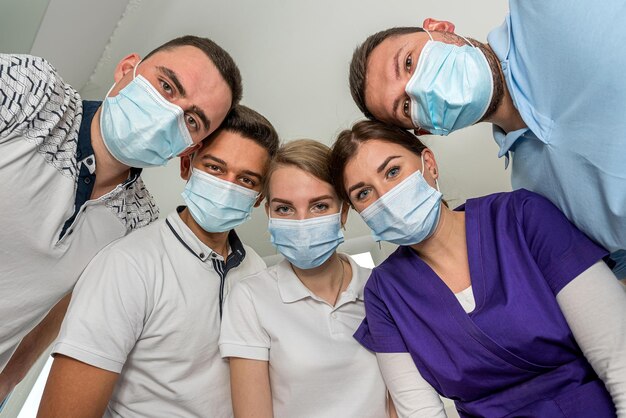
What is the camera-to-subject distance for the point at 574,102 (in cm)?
101

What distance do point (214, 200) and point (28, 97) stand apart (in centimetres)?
50

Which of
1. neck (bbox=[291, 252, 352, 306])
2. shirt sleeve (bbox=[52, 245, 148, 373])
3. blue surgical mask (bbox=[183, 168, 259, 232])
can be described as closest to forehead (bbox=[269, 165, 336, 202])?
blue surgical mask (bbox=[183, 168, 259, 232])

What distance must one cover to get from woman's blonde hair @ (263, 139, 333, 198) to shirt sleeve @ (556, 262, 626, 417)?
2.15ft

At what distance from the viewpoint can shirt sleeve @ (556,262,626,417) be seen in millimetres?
970

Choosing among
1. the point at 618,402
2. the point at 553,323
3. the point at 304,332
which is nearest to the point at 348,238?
the point at 304,332

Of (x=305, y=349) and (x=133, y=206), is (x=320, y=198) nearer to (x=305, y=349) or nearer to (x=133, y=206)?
(x=305, y=349)

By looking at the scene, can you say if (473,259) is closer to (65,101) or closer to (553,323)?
(553,323)

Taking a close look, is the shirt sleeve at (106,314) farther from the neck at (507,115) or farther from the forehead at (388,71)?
the neck at (507,115)

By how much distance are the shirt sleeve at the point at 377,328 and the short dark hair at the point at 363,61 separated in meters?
0.48

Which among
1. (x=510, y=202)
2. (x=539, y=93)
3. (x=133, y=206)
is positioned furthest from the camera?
(x=133, y=206)

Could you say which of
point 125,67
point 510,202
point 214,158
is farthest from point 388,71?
point 125,67

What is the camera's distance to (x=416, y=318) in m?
1.22

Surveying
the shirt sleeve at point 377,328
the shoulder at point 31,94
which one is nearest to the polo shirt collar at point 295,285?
the shirt sleeve at point 377,328

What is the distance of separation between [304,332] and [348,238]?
0.78 meters
